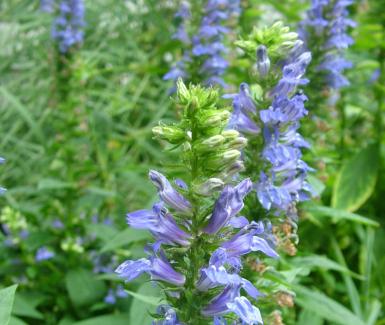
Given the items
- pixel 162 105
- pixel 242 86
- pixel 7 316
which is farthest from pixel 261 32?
pixel 162 105

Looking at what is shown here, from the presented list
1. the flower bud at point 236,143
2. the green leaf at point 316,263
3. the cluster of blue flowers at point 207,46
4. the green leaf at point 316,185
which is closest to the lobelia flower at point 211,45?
the cluster of blue flowers at point 207,46

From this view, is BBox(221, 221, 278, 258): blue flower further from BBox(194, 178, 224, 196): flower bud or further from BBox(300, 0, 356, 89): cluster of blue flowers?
BBox(300, 0, 356, 89): cluster of blue flowers

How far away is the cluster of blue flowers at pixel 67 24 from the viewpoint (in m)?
4.37

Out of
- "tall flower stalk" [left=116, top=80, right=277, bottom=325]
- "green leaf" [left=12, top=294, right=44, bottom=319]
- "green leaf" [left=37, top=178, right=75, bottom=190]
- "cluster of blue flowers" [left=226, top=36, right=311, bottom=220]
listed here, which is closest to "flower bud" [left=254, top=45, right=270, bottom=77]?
"cluster of blue flowers" [left=226, top=36, right=311, bottom=220]

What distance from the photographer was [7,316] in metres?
1.69

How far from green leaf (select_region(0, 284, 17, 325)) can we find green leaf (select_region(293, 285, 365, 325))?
4.09ft

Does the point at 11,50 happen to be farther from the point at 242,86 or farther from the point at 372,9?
the point at 242,86

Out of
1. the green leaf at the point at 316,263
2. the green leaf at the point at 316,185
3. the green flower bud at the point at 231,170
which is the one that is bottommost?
the green leaf at the point at 316,263

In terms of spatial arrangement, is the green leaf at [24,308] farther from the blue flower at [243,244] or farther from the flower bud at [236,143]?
the flower bud at [236,143]

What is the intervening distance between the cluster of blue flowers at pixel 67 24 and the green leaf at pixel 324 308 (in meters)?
2.34

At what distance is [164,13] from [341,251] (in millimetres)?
2774

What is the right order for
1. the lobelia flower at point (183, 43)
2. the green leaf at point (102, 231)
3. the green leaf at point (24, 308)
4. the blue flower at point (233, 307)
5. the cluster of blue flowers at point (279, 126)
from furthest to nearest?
the green leaf at point (102, 231) → the lobelia flower at point (183, 43) → the green leaf at point (24, 308) → the cluster of blue flowers at point (279, 126) → the blue flower at point (233, 307)

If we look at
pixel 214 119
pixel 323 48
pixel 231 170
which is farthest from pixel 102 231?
pixel 214 119

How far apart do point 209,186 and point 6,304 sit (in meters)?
0.59
